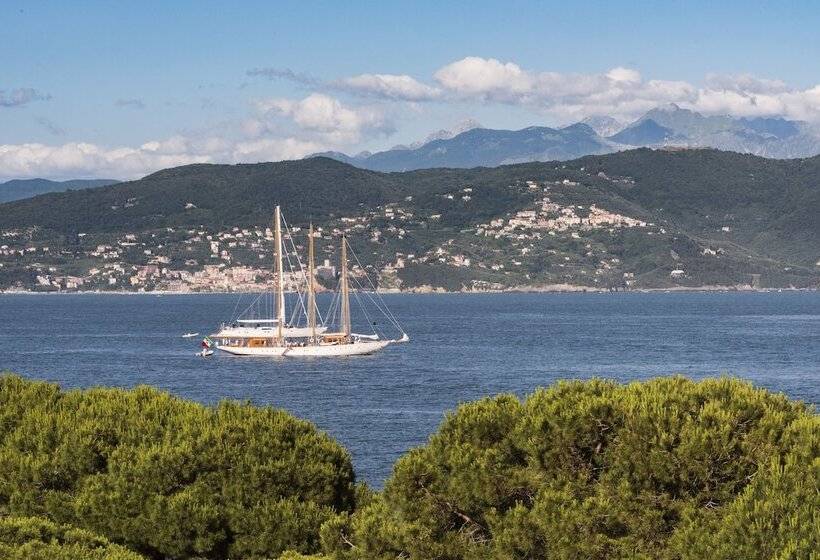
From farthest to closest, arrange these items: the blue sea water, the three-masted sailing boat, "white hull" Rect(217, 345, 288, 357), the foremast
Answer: "white hull" Rect(217, 345, 288, 357)
the three-masted sailing boat
the foremast
the blue sea water

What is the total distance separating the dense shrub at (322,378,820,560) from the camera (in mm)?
13734

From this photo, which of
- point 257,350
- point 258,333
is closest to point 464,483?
point 257,350

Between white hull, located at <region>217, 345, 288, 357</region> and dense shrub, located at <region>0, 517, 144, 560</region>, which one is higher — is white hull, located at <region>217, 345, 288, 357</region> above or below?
below

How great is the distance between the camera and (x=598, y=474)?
14.8 metres

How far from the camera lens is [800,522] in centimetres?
1179

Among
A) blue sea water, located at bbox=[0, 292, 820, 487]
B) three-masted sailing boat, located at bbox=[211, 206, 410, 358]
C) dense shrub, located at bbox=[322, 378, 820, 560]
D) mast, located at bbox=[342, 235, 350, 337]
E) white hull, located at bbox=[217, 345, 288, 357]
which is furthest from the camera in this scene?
white hull, located at bbox=[217, 345, 288, 357]

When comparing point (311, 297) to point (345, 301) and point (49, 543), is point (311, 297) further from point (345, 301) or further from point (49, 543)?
point (49, 543)

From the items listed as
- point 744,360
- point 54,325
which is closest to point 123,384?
point 744,360

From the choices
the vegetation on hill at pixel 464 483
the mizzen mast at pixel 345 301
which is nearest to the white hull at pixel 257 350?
the mizzen mast at pixel 345 301

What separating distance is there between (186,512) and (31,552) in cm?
302

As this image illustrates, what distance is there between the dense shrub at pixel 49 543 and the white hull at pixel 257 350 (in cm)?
7685

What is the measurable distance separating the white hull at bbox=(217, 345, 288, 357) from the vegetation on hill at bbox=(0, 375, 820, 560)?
73.5 m

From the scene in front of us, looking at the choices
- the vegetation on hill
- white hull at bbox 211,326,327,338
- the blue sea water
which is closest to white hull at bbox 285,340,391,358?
the blue sea water

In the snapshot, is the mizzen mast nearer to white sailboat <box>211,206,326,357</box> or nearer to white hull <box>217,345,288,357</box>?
white sailboat <box>211,206,326,357</box>
